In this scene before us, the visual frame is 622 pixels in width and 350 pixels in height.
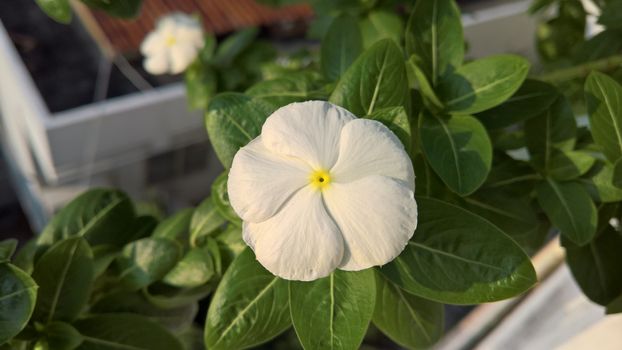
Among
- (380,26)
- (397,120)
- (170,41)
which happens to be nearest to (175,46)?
(170,41)

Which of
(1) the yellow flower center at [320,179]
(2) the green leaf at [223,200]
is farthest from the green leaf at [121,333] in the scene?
(1) the yellow flower center at [320,179]

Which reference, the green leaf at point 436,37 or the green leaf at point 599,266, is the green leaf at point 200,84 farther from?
the green leaf at point 599,266

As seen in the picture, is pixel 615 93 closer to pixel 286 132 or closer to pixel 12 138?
pixel 286 132

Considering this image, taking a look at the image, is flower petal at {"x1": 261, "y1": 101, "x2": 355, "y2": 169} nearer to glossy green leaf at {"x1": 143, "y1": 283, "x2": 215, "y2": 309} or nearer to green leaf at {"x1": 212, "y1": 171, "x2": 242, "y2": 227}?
green leaf at {"x1": 212, "y1": 171, "x2": 242, "y2": 227}

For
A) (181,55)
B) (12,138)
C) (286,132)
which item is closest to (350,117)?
(286,132)

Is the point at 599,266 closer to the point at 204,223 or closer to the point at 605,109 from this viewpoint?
the point at 605,109
